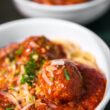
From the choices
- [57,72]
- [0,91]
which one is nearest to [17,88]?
[0,91]

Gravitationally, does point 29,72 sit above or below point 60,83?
above

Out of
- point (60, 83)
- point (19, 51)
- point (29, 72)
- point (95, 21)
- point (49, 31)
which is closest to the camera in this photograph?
point (60, 83)

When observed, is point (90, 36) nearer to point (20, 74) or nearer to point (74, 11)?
point (74, 11)

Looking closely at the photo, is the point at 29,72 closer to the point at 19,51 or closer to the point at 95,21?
the point at 19,51

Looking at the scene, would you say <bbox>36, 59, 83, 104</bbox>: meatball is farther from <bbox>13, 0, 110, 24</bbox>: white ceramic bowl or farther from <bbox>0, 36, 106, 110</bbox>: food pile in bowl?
<bbox>13, 0, 110, 24</bbox>: white ceramic bowl

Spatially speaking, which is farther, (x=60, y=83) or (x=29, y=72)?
(x=29, y=72)

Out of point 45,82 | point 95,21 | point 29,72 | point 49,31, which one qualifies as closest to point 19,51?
point 29,72

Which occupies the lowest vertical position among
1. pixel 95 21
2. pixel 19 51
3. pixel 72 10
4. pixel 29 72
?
pixel 29 72
